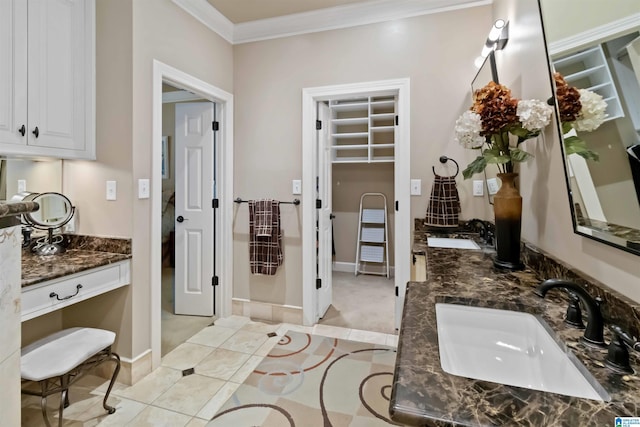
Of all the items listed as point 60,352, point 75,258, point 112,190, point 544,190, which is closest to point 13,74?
point 112,190

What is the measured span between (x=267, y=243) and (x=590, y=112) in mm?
2415

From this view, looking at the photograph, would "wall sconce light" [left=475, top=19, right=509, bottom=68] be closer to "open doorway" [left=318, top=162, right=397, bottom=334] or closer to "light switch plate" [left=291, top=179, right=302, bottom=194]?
"light switch plate" [left=291, top=179, right=302, bottom=194]

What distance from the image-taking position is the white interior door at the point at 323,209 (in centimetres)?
294

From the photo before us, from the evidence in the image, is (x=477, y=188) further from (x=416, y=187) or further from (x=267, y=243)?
(x=267, y=243)

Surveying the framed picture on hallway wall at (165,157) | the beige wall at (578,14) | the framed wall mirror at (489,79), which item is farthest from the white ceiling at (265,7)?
the framed picture on hallway wall at (165,157)

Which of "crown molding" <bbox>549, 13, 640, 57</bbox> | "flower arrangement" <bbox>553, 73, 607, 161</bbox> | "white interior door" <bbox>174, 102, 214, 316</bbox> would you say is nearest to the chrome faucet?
"flower arrangement" <bbox>553, 73, 607, 161</bbox>

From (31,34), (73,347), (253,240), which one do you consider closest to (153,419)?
(73,347)

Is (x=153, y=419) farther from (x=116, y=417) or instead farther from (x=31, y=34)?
(x=31, y=34)

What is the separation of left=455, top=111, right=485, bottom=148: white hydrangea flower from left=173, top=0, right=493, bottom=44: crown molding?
1590 millimetres

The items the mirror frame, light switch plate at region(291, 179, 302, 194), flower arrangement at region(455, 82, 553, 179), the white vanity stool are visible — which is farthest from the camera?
light switch plate at region(291, 179, 302, 194)

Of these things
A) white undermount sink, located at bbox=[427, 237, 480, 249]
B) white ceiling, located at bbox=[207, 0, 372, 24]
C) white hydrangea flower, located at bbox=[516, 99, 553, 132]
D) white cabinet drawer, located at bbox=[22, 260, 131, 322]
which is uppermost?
white ceiling, located at bbox=[207, 0, 372, 24]

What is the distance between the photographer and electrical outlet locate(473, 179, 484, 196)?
242 cm

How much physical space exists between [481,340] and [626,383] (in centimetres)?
37

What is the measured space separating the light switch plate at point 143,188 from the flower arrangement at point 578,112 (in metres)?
2.27
